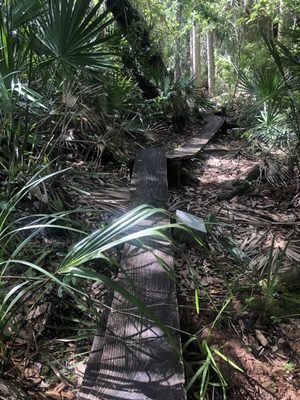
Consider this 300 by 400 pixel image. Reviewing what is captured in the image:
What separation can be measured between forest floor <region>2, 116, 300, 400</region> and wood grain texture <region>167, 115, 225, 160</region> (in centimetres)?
71

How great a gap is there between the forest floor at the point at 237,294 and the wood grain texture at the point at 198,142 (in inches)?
28.0

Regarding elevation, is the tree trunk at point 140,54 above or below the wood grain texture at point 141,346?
above

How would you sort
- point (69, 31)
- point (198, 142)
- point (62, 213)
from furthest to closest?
point (198, 142) < point (69, 31) < point (62, 213)

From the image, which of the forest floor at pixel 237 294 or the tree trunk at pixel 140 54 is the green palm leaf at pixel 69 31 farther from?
the tree trunk at pixel 140 54

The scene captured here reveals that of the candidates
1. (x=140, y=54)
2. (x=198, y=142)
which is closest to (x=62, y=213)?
(x=198, y=142)

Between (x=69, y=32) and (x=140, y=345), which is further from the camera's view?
(x=69, y=32)

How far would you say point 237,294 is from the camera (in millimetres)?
2189

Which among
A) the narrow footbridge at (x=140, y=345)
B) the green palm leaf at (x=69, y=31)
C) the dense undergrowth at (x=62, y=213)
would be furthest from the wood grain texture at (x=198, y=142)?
the narrow footbridge at (x=140, y=345)

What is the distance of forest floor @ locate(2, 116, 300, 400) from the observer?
1.63 metres

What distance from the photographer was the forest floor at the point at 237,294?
163 cm

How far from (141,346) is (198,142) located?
4.63 meters

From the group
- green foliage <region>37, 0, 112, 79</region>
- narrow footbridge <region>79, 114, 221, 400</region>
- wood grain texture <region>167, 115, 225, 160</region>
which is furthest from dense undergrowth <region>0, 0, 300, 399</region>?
wood grain texture <region>167, 115, 225, 160</region>

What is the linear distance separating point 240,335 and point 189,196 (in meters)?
2.17

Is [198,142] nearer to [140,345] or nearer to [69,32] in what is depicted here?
[69,32]
